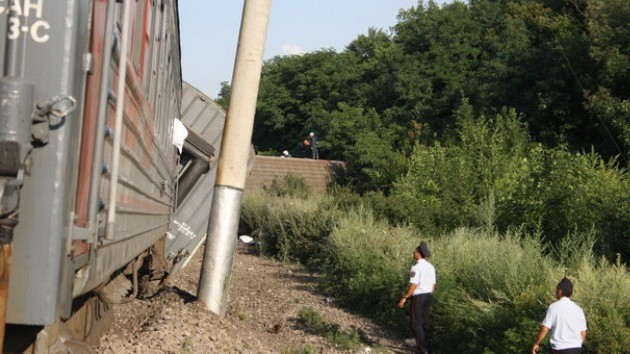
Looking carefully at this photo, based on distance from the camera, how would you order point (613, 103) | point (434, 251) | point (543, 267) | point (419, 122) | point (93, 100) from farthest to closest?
1. point (419, 122)
2. point (613, 103)
3. point (434, 251)
4. point (543, 267)
5. point (93, 100)

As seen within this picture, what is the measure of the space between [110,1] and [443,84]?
4116 centimetres

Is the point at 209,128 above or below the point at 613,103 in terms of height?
below

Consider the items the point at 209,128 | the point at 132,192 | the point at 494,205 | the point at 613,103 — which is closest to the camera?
the point at 132,192

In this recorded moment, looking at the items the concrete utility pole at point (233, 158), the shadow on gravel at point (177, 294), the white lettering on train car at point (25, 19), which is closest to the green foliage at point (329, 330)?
the concrete utility pole at point (233, 158)

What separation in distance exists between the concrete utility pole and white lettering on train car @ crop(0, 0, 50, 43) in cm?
699

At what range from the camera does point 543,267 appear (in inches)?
461

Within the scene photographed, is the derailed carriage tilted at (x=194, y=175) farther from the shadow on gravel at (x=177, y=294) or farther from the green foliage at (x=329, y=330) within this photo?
the shadow on gravel at (x=177, y=294)

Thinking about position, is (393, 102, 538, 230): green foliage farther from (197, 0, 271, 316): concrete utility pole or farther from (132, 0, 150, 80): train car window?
(132, 0, 150, 80): train car window

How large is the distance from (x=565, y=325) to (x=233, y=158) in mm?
4430

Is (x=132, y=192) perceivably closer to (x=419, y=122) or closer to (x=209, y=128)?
(x=209, y=128)

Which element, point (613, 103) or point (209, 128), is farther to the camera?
point (613, 103)

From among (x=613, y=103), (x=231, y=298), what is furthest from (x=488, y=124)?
(x=231, y=298)

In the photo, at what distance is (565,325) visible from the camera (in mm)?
7980

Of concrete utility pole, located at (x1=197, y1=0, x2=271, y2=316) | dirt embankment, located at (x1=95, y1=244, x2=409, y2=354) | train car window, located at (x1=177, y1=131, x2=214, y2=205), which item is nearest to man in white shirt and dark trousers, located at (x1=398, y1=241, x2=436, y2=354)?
dirt embankment, located at (x1=95, y1=244, x2=409, y2=354)
